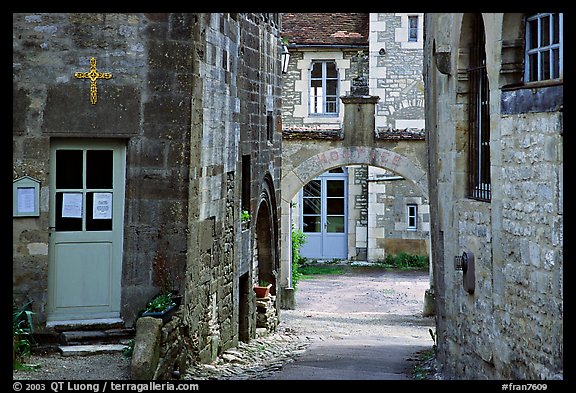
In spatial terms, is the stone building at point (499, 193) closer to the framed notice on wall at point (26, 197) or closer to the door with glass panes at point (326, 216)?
the framed notice on wall at point (26, 197)

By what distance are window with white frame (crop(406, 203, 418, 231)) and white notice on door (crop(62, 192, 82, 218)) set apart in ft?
54.4

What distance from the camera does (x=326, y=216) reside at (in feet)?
85.4

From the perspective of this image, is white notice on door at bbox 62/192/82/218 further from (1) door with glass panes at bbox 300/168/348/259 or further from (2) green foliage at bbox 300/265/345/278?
(1) door with glass panes at bbox 300/168/348/259

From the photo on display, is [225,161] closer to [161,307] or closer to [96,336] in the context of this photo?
[161,307]

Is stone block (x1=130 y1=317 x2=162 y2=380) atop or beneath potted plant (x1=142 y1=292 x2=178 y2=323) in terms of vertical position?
beneath

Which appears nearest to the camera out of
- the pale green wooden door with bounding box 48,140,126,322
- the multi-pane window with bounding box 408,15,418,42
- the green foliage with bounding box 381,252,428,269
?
the pale green wooden door with bounding box 48,140,126,322

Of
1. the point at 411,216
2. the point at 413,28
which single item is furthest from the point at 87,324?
the point at 413,28

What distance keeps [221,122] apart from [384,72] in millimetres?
14867

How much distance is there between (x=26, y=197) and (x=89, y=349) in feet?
5.03

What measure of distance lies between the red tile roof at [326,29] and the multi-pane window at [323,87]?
0.64m

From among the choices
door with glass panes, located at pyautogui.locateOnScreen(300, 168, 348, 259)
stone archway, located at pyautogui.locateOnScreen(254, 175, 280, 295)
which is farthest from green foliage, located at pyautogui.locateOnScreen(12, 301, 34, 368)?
door with glass panes, located at pyautogui.locateOnScreen(300, 168, 348, 259)

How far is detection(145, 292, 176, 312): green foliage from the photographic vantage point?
8.70 metres

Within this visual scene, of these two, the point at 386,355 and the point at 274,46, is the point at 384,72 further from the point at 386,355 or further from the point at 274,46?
the point at 386,355

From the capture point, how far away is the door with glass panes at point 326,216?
1017 inches
